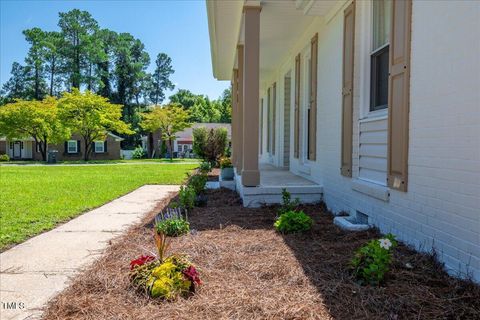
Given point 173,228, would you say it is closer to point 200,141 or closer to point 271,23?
point 271,23

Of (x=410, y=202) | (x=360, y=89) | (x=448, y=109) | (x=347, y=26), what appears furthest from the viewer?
(x=347, y=26)

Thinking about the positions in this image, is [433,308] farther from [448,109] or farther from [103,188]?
[103,188]

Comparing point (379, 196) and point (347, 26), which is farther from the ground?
point (347, 26)

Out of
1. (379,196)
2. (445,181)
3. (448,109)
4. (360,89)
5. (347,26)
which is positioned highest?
(347,26)

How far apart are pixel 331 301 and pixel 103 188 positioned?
958 cm

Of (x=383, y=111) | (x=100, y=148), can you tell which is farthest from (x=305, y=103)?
(x=100, y=148)

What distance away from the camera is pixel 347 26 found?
5480 millimetres

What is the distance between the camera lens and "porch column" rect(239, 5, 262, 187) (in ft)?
20.5

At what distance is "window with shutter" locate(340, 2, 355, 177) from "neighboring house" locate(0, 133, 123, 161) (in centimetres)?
3472

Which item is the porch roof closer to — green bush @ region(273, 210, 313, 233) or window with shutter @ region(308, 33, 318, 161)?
window with shutter @ region(308, 33, 318, 161)

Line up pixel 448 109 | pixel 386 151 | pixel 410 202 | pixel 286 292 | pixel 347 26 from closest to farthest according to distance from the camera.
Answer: pixel 286 292 < pixel 448 109 < pixel 410 202 < pixel 386 151 < pixel 347 26

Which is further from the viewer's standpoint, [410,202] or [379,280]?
[410,202]

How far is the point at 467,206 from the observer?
9.53ft

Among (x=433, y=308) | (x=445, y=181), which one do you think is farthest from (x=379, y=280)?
(x=445, y=181)
